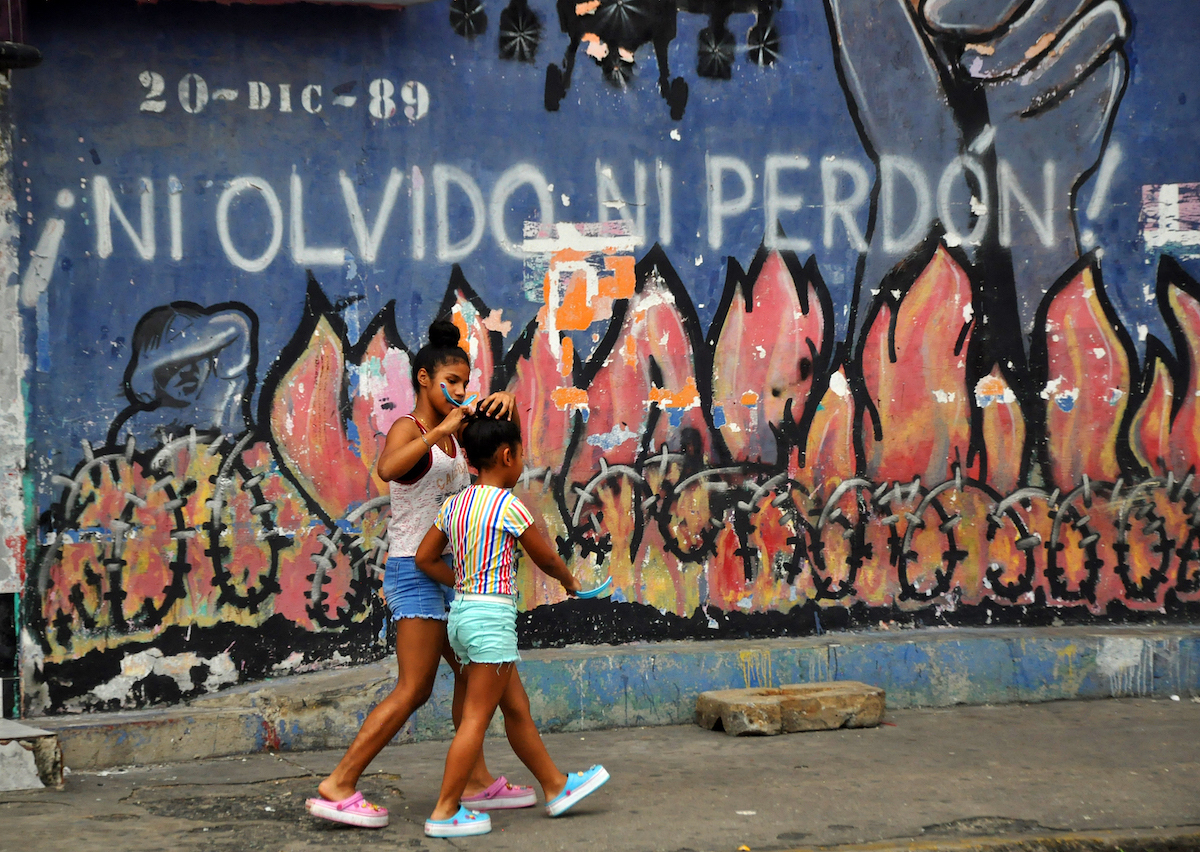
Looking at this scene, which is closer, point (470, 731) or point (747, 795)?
point (470, 731)

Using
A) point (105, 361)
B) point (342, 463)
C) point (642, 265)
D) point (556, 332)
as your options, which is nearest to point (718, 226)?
point (642, 265)

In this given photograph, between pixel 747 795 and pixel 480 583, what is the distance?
140 centimetres

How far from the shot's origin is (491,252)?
6.12 meters

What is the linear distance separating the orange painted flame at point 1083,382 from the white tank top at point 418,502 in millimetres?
3687

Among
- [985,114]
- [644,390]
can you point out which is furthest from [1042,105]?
[644,390]

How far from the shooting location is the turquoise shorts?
4176 mm

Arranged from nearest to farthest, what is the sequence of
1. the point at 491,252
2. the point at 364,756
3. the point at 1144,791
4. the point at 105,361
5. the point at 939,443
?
the point at 364,756, the point at 1144,791, the point at 105,361, the point at 491,252, the point at 939,443

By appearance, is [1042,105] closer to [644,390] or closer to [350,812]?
[644,390]

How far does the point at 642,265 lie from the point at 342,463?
69.9 inches

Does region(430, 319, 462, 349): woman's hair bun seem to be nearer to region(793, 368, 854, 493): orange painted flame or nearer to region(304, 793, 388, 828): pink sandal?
region(304, 793, 388, 828): pink sandal

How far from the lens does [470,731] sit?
420 cm

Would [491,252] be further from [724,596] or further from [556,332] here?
[724,596]

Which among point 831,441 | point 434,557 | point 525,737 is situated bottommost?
point 525,737

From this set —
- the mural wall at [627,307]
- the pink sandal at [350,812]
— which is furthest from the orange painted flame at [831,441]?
the pink sandal at [350,812]
